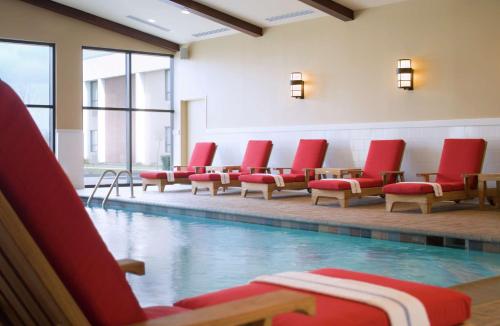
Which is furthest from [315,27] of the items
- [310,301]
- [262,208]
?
[310,301]

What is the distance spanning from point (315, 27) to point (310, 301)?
30.7 feet

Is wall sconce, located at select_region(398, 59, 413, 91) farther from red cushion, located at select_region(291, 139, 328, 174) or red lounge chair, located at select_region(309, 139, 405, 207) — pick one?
red cushion, located at select_region(291, 139, 328, 174)

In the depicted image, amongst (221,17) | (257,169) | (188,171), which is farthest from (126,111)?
(257,169)

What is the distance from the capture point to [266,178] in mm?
9453

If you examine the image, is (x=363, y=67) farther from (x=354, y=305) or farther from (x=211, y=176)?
(x=354, y=305)

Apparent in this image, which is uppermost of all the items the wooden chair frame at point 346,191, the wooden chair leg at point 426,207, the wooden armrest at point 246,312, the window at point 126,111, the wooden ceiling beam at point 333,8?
the wooden ceiling beam at point 333,8

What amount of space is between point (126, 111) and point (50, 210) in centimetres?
1183

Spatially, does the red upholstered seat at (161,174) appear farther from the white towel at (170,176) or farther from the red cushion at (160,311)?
the red cushion at (160,311)

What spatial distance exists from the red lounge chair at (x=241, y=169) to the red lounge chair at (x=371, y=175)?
5.34ft

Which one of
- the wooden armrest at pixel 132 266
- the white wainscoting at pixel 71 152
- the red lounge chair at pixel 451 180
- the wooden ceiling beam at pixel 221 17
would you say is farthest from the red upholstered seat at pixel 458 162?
the white wainscoting at pixel 71 152

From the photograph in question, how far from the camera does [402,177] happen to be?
29.1 ft

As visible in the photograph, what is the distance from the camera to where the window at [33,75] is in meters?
11.5

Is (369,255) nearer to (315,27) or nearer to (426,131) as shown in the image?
(426,131)

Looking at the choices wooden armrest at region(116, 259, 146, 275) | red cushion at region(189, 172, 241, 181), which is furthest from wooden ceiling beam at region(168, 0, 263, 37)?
wooden armrest at region(116, 259, 146, 275)
